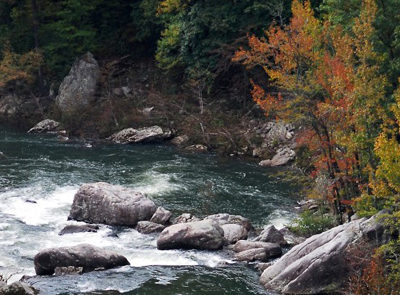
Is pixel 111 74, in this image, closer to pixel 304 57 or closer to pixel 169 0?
pixel 169 0

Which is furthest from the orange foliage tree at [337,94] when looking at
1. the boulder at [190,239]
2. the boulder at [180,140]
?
the boulder at [180,140]

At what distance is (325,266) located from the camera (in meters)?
20.4

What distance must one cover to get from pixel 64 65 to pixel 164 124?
545 inches

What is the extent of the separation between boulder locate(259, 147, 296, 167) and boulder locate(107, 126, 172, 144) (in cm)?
922

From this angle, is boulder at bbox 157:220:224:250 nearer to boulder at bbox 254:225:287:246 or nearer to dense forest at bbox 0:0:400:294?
boulder at bbox 254:225:287:246

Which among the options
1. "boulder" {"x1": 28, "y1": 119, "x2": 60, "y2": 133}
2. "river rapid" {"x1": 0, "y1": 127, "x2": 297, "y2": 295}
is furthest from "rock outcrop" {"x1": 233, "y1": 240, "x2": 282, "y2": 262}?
"boulder" {"x1": 28, "y1": 119, "x2": 60, "y2": 133}

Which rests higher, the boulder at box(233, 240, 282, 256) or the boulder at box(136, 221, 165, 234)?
the boulder at box(136, 221, 165, 234)

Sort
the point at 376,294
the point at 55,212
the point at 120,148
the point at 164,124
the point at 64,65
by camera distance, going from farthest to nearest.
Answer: the point at 64,65, the point at 164,124, the point at 120,148, the point at 55,212, the point at 376,294

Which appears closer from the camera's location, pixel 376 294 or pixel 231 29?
pixel 376 294

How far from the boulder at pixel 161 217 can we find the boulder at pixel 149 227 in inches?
22.3

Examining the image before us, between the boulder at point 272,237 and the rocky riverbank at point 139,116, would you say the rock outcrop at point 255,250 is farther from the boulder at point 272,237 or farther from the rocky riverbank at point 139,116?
the rocky riverbank at point 139,116

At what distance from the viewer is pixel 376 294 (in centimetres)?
1858

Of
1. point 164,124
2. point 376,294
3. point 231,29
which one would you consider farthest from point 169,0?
point 376,294

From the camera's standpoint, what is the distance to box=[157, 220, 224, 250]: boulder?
24.2 meters
